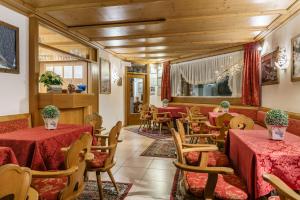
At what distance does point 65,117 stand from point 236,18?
11.8ft

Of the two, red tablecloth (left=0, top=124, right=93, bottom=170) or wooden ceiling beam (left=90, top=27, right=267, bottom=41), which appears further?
wooden ceiling beam (left=90, top=27, right=267, bottom=41)

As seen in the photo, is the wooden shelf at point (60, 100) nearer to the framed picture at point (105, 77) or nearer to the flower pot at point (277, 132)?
the framed picture at point (105, 77)

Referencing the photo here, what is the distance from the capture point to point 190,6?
12.1 ft

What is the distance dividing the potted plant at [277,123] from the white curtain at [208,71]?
15.1 feet

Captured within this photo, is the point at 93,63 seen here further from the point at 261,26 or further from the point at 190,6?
the point at 261,26

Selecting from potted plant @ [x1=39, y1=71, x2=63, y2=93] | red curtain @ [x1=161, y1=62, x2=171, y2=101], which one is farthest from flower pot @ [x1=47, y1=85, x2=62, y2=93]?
red curtain @ [x1=161, y1=62, x2=171, y2=101]

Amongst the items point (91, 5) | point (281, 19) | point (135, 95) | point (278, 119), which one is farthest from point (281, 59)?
point (135, 95)

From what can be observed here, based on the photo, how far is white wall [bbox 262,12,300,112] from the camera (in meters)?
3.95

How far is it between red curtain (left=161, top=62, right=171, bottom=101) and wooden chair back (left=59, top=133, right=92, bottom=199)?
23.7ft

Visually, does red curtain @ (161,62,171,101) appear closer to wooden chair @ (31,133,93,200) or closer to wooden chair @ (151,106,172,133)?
wooden chair @ (151,106,172,133)

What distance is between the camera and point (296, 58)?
12.5ft

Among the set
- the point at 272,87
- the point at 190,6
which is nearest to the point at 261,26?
the point at 272,87

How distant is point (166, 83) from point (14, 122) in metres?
6.32

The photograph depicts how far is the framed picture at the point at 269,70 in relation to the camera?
15.6 ft
